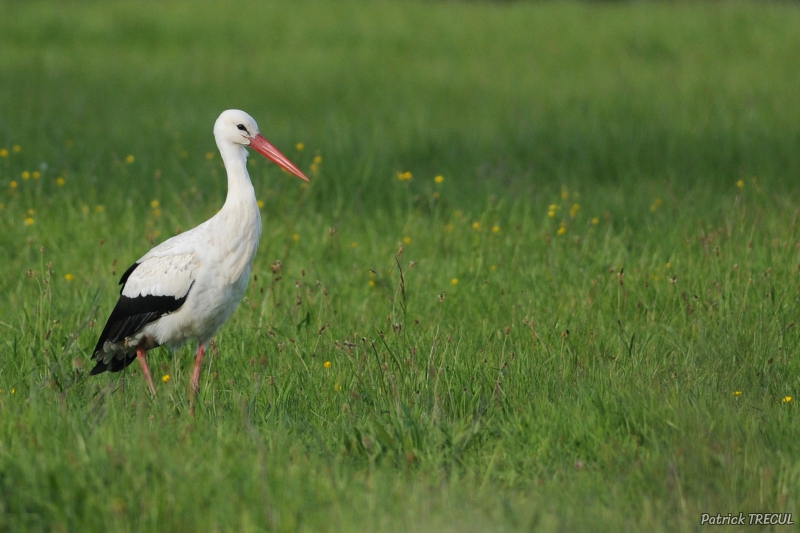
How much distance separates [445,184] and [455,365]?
325 cm

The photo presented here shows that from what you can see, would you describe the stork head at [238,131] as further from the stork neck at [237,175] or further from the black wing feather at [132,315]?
the black wing feather at [132,315]

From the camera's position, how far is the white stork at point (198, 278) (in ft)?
13.5

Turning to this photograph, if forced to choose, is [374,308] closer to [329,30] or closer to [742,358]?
[742,358]

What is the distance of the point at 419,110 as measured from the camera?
9.80 meters

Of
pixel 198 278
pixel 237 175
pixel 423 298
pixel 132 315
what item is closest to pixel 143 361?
pixel 132 315

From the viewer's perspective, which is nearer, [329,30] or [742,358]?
[742,358]

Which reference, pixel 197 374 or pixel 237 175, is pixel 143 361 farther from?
pixel 237 175

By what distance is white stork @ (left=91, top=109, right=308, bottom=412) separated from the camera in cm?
413

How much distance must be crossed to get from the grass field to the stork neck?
0.46 metres

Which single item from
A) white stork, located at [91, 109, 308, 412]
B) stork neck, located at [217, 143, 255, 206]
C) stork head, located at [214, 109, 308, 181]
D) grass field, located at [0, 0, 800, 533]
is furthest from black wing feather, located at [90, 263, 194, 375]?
stork head, located at [214, 109, 308, 181]

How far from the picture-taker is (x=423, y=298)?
16.8 ft

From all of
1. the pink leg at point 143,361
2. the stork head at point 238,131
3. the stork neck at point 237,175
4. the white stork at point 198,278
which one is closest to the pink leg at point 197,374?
the white stork at point 198,278

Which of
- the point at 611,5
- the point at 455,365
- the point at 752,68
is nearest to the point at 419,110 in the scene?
the point at 752,68

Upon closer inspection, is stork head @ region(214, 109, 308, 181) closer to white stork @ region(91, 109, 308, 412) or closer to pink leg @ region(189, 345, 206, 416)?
white stork @ region(91, 109, 308, 412)
